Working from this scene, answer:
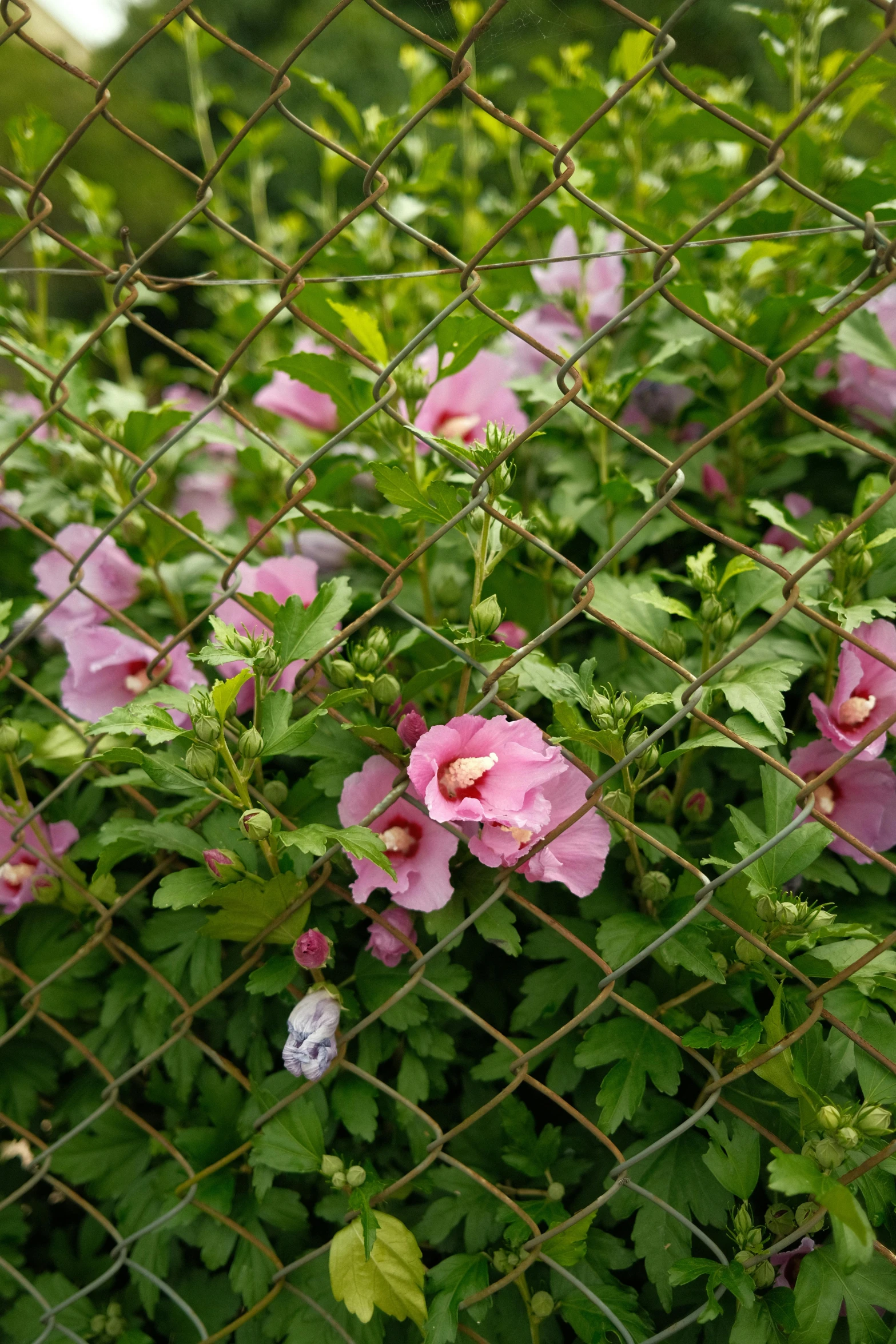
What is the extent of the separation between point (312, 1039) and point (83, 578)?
667 mm

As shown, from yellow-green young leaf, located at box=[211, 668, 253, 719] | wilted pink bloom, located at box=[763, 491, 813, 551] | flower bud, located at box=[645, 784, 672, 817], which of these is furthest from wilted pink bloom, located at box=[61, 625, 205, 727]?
wilted pink bloom, located at box=[763, 491, 813, 551]

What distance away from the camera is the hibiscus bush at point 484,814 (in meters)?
0.90

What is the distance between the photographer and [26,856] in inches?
47.7

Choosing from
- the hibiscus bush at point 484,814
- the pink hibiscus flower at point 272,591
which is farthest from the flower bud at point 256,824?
the pink hibiscus flower at point 272,591

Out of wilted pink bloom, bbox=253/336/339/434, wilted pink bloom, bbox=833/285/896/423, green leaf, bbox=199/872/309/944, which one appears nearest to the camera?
green leaf, bbox=199/872/309/944

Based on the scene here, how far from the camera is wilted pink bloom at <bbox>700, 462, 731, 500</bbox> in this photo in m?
1.36

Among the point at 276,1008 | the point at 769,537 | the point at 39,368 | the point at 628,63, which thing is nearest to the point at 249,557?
the point at 39,368

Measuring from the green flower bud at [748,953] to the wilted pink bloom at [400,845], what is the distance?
0.94 ft

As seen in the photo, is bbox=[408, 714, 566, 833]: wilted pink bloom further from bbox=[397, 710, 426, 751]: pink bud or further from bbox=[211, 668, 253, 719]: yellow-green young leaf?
bbox=[211, 668, 253, 719]: yellow-green young leaf

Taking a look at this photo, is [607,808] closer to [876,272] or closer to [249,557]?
[876,272]

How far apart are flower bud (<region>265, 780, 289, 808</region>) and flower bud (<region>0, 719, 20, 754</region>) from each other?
0.33 metres

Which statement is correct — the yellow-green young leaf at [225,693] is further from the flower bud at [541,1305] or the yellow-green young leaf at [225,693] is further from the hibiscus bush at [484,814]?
the flower bud at [541,1305]

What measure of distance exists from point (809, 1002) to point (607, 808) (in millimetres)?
266

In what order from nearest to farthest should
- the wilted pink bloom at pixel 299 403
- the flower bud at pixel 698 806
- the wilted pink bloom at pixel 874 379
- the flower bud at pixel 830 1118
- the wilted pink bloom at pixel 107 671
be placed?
the flower bud at pixel 830 1118, the flower bud at pixel 698 806, the wilted pink bloom at pixel 107 671, the wilted pink bloom at pixel 874 379, the wilted pink bloom at pixel 299 403
